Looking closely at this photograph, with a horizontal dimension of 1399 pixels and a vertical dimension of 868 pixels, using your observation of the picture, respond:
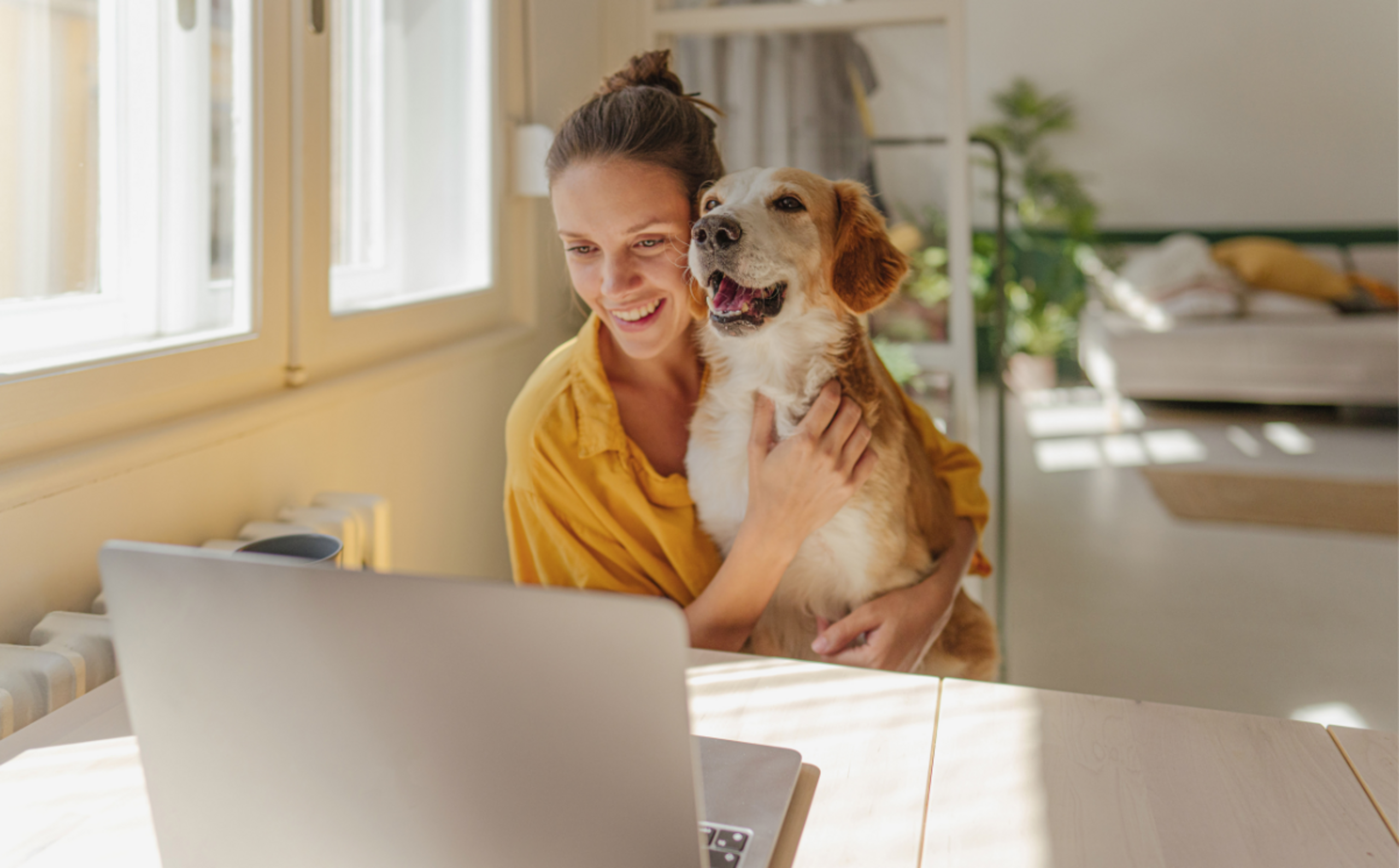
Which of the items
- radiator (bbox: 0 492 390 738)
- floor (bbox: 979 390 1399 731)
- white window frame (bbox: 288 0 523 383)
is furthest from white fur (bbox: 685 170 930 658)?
floor (bbox: 979 390 1399 731)

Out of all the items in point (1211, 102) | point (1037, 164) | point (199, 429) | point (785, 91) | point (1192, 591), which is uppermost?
point (1211, 102)

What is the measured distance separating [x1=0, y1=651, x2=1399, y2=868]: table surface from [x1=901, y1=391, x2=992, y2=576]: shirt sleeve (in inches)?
18.2

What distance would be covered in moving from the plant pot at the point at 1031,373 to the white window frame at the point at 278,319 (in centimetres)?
447

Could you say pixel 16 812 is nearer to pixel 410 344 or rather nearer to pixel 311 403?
pixel 311 403

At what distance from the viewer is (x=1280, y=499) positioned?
349cm

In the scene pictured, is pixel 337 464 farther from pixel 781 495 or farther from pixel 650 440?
pixel 781 495

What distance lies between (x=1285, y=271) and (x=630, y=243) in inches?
208

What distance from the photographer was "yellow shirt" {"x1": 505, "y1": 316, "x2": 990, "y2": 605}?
112cm

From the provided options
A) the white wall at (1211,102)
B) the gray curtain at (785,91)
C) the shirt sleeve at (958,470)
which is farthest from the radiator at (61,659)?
the white wall at (1211,102)

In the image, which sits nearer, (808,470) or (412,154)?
(808,470)

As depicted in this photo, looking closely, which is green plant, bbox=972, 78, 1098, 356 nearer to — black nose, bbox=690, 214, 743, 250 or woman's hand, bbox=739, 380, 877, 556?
woman's hand, bbox=739, 380, 877, 556

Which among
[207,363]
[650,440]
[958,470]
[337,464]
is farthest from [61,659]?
[958,470]

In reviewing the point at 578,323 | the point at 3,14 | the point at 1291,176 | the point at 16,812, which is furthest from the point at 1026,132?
the point at 16,812

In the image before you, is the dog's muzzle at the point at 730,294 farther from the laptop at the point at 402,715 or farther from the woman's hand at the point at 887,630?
the laptop at the point at 402,715
